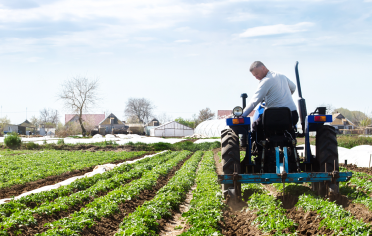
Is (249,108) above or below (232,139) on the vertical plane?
above

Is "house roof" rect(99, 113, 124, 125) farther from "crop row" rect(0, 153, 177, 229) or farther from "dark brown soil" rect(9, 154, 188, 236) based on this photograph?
"dark brown soil" rect(9, 154, 188, 236)

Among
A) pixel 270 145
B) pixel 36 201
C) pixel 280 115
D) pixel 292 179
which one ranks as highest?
pixel 280 115

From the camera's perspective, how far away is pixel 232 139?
6.25 m

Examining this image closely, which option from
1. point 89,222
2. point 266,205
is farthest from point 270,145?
point 89,222

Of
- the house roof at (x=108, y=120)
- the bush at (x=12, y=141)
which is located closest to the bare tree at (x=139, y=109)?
the house roof at (x=108, y=120)

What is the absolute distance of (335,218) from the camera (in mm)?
4535

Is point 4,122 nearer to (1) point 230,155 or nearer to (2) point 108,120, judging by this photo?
(2) point 108,120

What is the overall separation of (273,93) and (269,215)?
2309 mm

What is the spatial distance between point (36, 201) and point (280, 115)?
6.19 metres

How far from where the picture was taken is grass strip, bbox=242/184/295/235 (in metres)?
4.70

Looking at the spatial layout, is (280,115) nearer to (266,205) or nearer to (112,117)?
(266,205)

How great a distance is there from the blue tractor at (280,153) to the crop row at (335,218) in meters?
0.44

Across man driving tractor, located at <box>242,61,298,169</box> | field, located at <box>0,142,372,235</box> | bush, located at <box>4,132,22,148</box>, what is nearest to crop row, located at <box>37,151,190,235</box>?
field, located at <box>0,142,372,235</box>

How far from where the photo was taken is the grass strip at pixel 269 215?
15.4 feet
